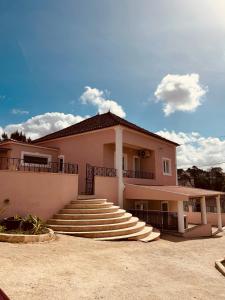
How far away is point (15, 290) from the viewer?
15.6 feet

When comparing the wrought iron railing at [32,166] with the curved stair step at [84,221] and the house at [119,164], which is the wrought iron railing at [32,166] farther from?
the curved stair step at [84,221]

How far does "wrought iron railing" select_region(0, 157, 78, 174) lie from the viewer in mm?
16906

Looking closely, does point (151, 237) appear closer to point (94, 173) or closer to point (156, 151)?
point (94, 173)

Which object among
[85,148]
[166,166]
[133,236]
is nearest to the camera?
[133,236]

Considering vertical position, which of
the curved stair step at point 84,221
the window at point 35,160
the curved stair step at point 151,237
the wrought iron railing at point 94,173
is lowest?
the curved stair step at point 151,237

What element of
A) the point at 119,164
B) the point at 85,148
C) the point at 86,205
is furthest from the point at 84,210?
the point at 85,148

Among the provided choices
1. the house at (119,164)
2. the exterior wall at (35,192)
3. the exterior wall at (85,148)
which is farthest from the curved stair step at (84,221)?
the exterior wall at (85,148)

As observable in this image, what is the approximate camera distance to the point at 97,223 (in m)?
11.6

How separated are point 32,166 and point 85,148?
4231 mm

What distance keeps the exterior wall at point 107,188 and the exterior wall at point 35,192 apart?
2.09m

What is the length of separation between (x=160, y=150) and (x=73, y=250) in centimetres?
1546

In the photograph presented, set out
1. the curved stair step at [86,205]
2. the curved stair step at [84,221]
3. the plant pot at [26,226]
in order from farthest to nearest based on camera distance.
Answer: the curved stair step at [86,205]
the curved stair step at [84,221]
the plant pot at [26,226]

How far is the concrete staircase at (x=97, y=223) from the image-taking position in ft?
36.0

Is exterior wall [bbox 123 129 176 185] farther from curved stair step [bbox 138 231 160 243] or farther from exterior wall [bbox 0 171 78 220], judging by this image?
exterior wall [bbox 0 171 78 220]
